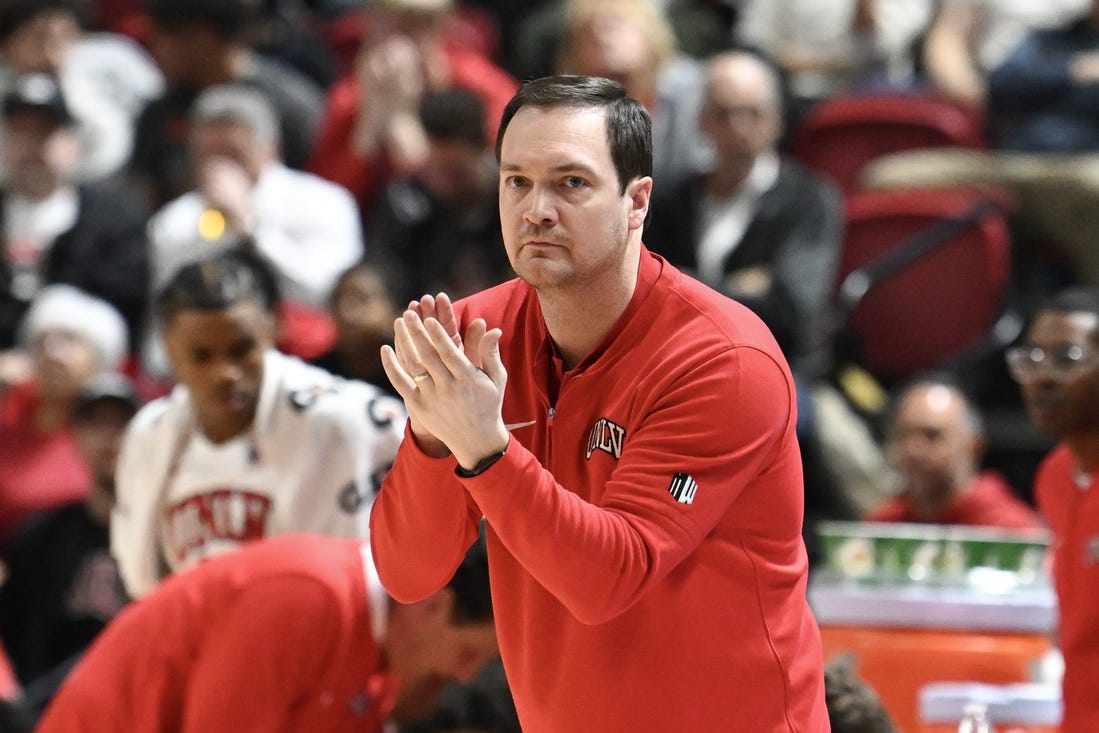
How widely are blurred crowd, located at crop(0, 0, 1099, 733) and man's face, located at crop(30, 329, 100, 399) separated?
10 mm

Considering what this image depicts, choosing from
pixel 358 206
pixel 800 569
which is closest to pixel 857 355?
pixel 358 206

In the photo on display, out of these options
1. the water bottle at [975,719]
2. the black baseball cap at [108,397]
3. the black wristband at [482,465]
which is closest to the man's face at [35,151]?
the black baseball cap at [108,397]

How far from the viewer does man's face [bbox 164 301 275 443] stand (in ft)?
14.7

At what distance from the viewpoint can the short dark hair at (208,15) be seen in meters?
7.78

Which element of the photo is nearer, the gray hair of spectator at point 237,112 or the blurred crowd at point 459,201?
the blurred crowd at point 459,201

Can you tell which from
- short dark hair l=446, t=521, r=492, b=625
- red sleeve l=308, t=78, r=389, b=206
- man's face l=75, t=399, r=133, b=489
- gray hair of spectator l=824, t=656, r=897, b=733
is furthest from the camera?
red sleeve l=308, t=78, r=389, b=206

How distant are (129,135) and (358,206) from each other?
3.98 ft

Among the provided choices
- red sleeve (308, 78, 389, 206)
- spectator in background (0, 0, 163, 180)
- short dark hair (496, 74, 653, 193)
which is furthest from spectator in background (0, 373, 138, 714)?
short dark hair (496, 74, 653, 193)

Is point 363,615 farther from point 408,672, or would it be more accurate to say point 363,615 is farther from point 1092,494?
point 1092,494

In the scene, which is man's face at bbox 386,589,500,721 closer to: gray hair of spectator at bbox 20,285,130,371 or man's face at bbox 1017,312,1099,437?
man's face at bbox 1017,312,1099,437

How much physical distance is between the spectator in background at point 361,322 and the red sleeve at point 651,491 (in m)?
3.69

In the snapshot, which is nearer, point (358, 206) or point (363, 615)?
point (363, 615)

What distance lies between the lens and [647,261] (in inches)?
107

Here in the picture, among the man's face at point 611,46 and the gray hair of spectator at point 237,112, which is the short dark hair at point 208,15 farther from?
the man's face at point 611,46
